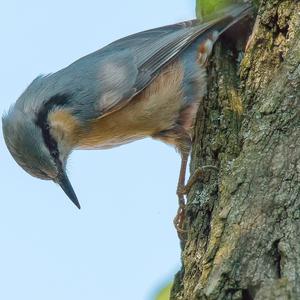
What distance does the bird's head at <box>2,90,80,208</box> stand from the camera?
14.3 ft

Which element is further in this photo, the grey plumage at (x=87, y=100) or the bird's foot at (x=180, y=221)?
the grey plumage at (x=87, y=100)

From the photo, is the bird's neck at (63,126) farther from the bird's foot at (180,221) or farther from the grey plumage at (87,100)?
the bird's foot at (180,221)

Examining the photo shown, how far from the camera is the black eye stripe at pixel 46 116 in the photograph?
4.43m

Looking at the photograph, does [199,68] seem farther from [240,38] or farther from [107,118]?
[107,118]

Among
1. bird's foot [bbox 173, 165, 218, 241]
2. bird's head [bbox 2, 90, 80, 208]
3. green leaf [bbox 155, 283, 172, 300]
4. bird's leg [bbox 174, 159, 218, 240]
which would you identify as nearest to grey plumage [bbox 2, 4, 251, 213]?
bird's head [bbox 2, 90, 80, 208]

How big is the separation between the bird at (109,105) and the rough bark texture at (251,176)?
1.20 feet

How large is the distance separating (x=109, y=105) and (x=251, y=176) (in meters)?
1.56

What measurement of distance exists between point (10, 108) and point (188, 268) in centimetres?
183

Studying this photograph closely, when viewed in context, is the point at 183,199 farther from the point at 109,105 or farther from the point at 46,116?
the point at 46,116

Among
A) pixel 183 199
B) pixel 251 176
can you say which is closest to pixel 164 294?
pixel 251 176

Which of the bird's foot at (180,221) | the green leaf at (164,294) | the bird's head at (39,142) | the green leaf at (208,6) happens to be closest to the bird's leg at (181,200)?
the bird's foot at (180,221)

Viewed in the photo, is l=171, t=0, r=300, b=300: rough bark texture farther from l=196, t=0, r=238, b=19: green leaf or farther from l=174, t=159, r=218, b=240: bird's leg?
l=196, t=0, r=238, b=19: green leaf

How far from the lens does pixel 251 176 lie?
2957 mm

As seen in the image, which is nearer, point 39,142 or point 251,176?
point 251,176
